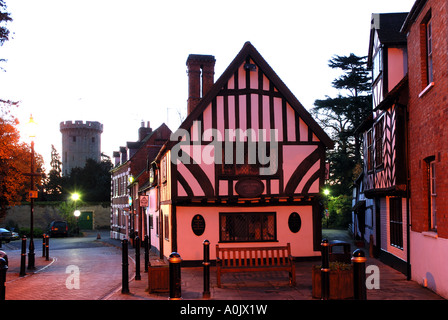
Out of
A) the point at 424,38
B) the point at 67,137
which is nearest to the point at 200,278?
the point at 424,38

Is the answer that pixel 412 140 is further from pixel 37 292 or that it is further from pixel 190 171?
pixel 37 292

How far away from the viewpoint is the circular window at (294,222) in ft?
61.2

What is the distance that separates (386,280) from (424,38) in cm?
656

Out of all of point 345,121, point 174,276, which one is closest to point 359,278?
point 174,276

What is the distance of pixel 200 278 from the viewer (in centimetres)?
1491

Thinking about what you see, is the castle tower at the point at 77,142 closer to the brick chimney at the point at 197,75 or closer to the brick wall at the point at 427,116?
the brick chimney at the point at 197,75

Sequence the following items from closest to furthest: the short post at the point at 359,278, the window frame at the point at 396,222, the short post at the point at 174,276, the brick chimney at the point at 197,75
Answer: the short post at the point at 359,278
the short post at the point at 174,276
the window frame at the point at 396,222
the brick chimney at the point at 197,75

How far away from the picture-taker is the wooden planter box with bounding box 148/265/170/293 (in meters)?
11.9

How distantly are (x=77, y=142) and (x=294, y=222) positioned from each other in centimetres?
6693

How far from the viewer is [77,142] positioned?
262ft

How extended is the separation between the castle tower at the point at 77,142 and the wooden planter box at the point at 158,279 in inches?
2804

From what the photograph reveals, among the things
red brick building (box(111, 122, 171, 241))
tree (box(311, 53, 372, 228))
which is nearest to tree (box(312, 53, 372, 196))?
tree (box(311, 53, 372, 228))

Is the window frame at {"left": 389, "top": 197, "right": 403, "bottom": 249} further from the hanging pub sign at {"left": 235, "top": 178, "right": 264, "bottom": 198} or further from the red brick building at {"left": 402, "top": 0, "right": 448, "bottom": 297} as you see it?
the hanging pub sign at {"left": 235, "top": 178, "right": 264, "bottom": 198}
